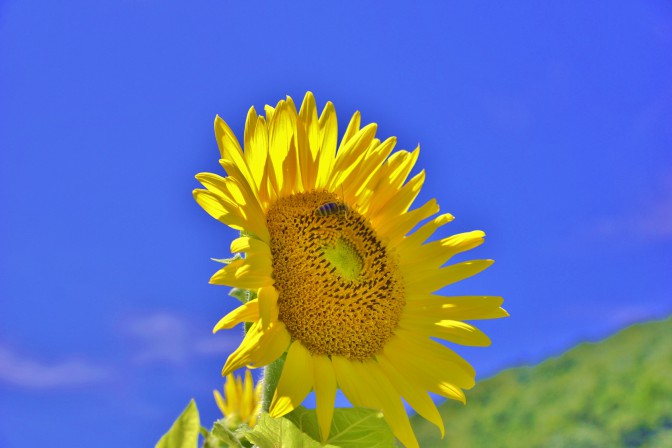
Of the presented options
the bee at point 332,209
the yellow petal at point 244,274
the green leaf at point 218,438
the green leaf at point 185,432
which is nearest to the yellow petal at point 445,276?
the bee at point 332,209

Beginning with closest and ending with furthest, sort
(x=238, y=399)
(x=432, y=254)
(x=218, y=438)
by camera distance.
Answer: (x=218, y=438) < (x=432, y=254) < (x=238, y=399)

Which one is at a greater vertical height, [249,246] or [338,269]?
[338,269]

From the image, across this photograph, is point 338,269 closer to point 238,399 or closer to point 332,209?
point 332,209

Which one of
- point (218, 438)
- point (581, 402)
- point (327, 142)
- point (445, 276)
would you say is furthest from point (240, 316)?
point (581, 402)

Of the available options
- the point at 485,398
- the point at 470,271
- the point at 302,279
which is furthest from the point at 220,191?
the point at 485,398

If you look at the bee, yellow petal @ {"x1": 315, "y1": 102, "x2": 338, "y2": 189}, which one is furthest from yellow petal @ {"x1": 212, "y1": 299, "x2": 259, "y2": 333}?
yellow petal @ {"x1": 315, "y1": 102, "x2": 338, "y2": 189}

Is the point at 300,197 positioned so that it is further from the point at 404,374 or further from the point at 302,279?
the point at 404,374

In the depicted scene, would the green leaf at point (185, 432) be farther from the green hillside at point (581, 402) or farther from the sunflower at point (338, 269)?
the green hillside at point (581, 402)
